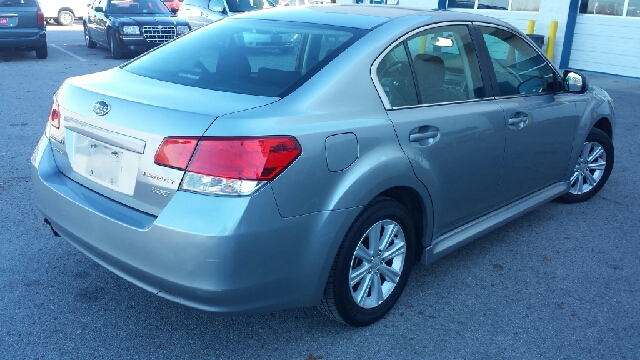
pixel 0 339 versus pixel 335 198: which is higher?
pixel 335 198

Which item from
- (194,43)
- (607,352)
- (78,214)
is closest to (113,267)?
(78,214)

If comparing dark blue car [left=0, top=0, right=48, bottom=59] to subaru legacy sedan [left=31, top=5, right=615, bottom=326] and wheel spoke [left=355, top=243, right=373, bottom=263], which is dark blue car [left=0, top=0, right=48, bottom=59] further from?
wheel spoke [left=355, top=243, right=373, bottom=263]

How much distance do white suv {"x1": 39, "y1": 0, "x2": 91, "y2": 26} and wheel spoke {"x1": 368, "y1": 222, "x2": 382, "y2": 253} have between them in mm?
24780

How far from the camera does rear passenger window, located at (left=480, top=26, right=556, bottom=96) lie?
3980 mm

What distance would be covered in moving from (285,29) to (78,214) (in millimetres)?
1547

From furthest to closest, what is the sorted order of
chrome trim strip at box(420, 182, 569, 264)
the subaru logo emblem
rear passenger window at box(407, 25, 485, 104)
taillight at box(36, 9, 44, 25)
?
taillight at box(36, 9, 44, 25)
chrome trim strip at box(420, 182, 569, 264)
rear passenger window at box(407, 25, 485, 104)
the subaru logo emblem

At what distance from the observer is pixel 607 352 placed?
310 centimetres

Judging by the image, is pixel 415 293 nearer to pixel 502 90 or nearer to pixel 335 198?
pixel 335 198

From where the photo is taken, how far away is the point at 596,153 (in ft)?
17.7

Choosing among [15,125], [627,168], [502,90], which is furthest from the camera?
[15,125]

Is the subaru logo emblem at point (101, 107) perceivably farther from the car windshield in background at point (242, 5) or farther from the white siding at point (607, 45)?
the white siding at point (607, 45)

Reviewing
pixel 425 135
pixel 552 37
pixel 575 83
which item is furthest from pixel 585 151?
pixel 552 37

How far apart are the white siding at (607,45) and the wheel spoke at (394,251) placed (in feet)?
36.9

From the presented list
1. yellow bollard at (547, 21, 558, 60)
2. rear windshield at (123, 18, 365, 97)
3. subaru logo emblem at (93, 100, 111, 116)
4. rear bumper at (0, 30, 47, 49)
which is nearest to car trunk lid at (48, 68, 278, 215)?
subaru logo emblem at (93, 100, 111, 116)
